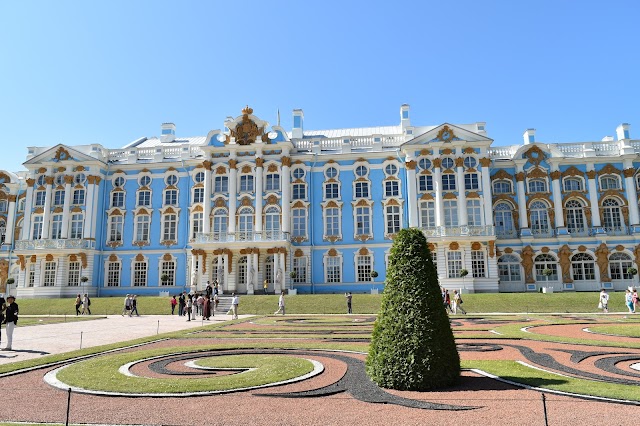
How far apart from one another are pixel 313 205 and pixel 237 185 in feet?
25.3

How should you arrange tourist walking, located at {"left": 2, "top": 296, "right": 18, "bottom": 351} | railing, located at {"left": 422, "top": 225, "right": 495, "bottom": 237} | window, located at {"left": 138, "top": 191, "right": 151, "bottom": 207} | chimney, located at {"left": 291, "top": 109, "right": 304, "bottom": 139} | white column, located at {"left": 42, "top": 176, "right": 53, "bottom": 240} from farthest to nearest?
chimney, located at {"left": 291, "top": 109, "right": 304, "bottom": 139} → window, located at {"left": 138, "top": 191, "right": 151, "bottom": 207} → white column, located at {"left": 42, "top": 176, "right": 53, "bottom": 240} → railing, located at {"left": 422, "top": 225, "right": 495, "bottom": 237} → tourist walking, located at {"left": 2, "top": 296, "right": 18, "bottom": 351}

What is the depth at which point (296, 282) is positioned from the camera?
4475 cm

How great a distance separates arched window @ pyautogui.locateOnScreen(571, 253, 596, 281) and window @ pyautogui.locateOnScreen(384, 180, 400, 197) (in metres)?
17.3

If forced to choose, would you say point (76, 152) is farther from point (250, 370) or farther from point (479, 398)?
point (479, 398)

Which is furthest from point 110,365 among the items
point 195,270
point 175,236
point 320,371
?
point 175,236

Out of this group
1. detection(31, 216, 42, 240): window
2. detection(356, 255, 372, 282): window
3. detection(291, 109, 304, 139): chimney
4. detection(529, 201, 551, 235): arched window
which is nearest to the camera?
detection(356, 255, 372, 282): window

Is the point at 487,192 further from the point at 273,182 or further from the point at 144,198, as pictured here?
the point at 144,198

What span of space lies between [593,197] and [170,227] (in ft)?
135

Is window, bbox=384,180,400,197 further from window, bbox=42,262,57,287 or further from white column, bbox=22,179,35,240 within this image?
white column, bbox=22,179,35,240

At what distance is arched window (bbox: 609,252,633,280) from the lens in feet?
141

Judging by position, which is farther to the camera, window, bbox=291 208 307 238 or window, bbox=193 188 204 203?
window, bbox=193 188 204 203

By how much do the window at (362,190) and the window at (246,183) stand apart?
10353mm

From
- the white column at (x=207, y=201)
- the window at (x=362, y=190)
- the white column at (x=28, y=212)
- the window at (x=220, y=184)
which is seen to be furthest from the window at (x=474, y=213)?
the white column at (x=28, y=212)

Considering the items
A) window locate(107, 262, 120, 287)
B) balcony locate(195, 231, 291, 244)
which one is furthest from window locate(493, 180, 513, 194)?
window locate(107, 262, 120, 287)
